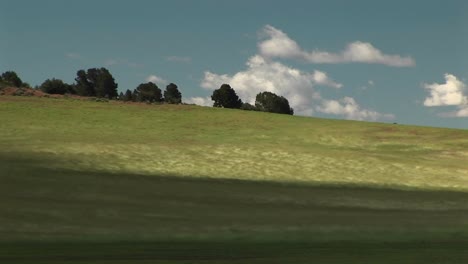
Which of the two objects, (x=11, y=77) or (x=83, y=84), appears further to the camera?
(x=83, y=84)

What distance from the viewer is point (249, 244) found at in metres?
18.8

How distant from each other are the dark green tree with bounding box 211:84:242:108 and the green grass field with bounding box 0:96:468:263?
6727 cm

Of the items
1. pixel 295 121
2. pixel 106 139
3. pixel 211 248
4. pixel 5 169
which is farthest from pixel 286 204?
pixel 295 121

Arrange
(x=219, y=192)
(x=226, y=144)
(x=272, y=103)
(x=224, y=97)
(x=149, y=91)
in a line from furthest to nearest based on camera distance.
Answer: (x=272, y=103)
(x=149, y=91)
(x=224, y=97)
(x=226, y=144)
(x=219, y=192)

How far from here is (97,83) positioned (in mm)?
151500

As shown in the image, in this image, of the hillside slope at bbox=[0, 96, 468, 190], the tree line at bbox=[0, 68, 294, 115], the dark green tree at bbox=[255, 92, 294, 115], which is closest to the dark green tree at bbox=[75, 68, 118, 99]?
the tree line at bbox=[0, 68, 294, 115]

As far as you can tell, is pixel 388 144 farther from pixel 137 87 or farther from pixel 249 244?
pixel 137 87

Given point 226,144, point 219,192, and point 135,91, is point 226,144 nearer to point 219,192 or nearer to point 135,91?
point 219,192

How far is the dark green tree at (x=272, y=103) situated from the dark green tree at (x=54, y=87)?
54531mm

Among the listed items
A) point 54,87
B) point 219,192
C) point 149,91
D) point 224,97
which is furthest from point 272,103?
point 219,192

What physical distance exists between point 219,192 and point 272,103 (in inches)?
5274

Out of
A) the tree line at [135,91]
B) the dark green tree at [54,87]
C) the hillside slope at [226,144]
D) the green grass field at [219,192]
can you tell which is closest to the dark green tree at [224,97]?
the tree line at [135,91]

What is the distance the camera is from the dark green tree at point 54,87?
115m

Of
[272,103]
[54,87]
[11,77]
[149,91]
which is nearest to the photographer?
[54,87]
